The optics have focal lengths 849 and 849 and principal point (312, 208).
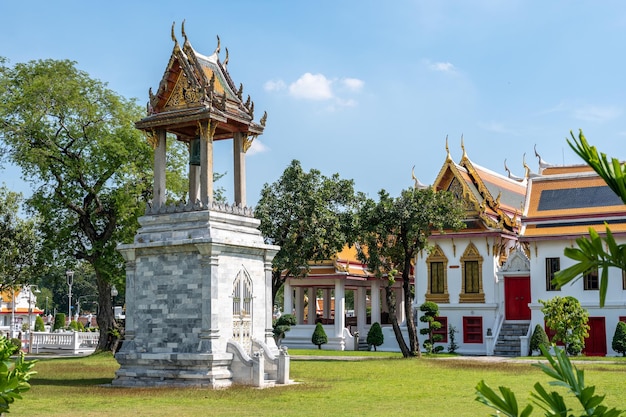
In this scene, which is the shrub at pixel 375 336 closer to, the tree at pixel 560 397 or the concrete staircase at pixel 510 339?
the concrete staircase at pixel 510 339

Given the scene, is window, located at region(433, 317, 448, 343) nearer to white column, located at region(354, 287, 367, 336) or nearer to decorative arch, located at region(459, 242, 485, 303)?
decorative arch, located at region(459, 242, 485, 303)

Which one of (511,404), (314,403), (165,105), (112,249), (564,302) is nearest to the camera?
(511,404)

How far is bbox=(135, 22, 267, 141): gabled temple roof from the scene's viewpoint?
72.5 ft

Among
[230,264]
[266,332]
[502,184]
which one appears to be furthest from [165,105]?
[502,184]

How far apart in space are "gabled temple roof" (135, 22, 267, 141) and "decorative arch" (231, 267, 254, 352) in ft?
13.4

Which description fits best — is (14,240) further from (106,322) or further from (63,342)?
(106,322)

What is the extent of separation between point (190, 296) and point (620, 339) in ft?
66.7

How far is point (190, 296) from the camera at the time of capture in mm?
20969

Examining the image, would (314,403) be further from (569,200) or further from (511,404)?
(569,200)

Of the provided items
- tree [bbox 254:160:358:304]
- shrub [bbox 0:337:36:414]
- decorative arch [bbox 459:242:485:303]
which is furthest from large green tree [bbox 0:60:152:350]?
shrub [bbox 0:337:36:414]

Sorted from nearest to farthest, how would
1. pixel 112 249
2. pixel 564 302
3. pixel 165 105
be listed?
pixel 165 105 → pixel 564 302 → pixel 112 249

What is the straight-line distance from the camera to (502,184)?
145 ft

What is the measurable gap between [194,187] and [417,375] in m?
8.22

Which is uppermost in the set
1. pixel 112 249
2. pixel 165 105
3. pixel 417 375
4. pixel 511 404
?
pixel 165 105
